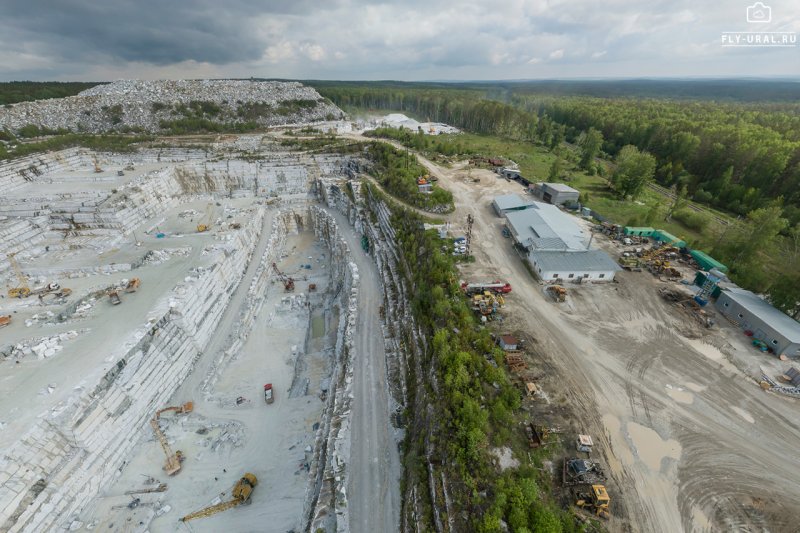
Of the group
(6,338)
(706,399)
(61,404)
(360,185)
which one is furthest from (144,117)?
(706,399)

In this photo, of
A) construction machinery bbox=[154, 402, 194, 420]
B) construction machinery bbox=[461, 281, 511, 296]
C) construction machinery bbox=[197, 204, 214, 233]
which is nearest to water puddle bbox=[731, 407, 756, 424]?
construction machinery bbox=[461, 281, 511, 296]

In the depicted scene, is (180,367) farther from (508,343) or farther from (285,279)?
(508,343)

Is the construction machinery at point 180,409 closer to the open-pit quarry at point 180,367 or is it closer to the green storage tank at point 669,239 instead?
the open-pit quarry at point 180,367

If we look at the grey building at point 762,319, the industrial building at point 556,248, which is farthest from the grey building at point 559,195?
the grey building at point 762,319

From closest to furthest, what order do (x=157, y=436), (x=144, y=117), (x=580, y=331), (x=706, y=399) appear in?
(x=706, y=399), (x=580, y=331), (x=157, y=436), (x=144, y=117)

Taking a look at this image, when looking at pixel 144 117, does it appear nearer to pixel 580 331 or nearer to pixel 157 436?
pixel 157 436

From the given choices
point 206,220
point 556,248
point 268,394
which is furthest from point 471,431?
point 206,220
